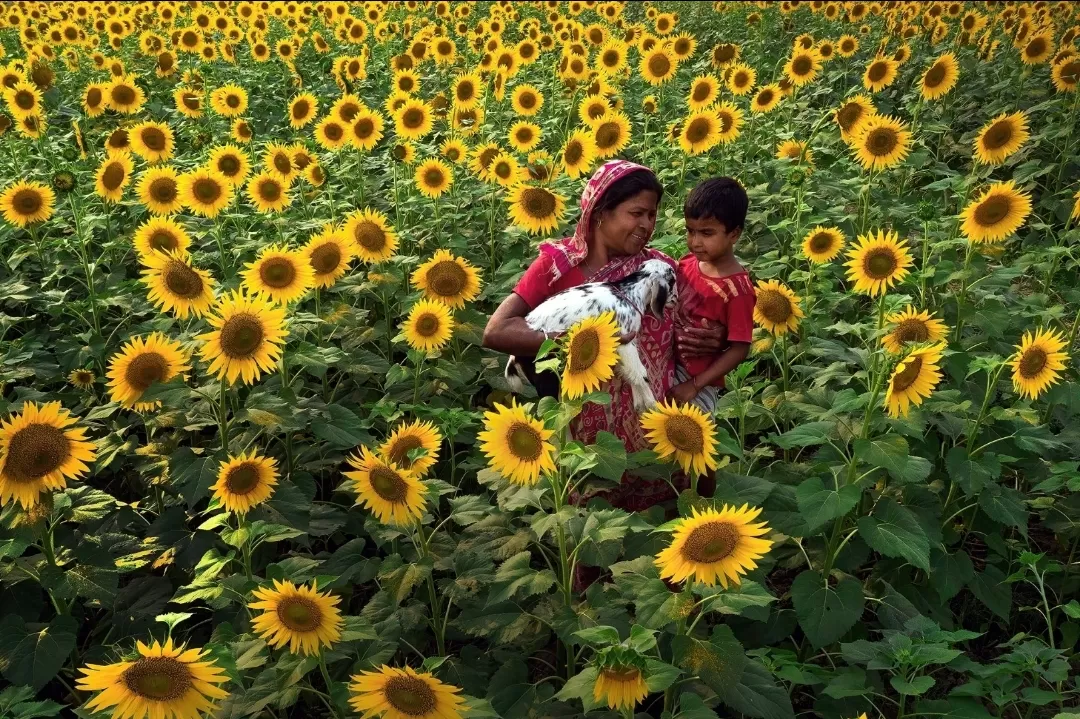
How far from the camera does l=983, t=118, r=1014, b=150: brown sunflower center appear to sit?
175 inches

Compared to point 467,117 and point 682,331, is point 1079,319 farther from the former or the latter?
point 467,117

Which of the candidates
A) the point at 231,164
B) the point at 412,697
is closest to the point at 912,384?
the point at 412,697

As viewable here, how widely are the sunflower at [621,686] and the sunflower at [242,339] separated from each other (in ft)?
5.39

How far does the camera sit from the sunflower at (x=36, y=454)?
2381 mm

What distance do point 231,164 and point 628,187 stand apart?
314 cm

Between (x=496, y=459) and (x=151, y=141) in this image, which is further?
(x=151, y=141)

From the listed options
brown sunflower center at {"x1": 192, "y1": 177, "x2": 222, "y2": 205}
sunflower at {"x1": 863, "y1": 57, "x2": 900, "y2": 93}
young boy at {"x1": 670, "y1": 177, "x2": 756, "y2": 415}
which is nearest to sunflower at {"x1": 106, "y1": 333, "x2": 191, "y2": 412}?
young boy at {"x1": 670, "y1": 177, "x2": 756, "y2": 415}

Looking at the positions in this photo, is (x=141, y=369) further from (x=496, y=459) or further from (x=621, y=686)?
(x=621, y=686)

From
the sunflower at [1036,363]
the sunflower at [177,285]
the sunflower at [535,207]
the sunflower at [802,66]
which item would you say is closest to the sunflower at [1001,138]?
the sunflower at [1036,363]

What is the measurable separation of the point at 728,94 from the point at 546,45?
1980 mm

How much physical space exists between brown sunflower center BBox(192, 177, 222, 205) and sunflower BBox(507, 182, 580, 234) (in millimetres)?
1703

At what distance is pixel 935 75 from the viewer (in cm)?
567

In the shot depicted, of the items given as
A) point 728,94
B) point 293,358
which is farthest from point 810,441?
point 728,94

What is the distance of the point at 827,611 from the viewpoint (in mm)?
2576
